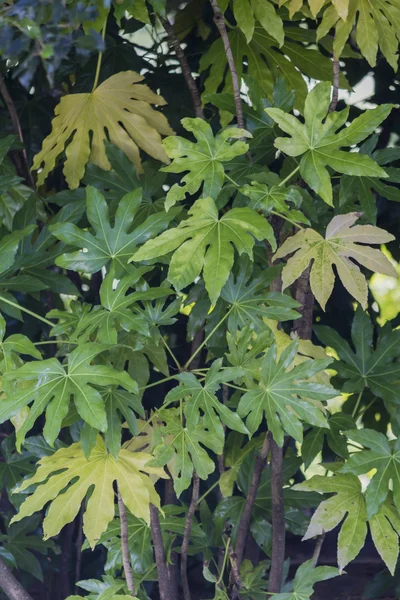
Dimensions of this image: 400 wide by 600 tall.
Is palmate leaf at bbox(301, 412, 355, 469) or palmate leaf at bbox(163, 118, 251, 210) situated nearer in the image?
palmate leaf at bbox(163, 118, 251, 210)

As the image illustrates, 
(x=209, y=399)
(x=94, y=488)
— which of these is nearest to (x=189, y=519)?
(x=94, y=488)

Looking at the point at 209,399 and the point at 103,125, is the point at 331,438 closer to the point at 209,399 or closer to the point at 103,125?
the point at 209,399

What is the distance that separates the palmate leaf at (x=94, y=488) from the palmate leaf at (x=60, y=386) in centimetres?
15

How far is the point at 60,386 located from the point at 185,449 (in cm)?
22

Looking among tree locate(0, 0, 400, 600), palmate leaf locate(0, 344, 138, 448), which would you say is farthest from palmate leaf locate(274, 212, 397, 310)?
palmate leaf locate(0, 344, 138, 448)

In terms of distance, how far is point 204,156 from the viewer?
3.72ft

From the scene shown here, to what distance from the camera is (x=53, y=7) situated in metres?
1.18

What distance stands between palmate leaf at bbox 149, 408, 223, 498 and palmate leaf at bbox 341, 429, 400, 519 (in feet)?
0.73

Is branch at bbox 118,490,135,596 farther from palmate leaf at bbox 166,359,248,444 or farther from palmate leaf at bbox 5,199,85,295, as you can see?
palmate leaf at bbox 5,199,85,295

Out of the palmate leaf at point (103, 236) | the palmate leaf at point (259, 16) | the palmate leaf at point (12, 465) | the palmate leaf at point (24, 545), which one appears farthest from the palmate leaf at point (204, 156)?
the palmate leaf at point (24, 545)

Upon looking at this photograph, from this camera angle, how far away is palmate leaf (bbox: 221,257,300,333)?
1.25 m

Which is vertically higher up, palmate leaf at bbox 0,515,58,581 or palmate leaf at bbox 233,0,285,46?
palmate leaf at bbox 233,0,285,46

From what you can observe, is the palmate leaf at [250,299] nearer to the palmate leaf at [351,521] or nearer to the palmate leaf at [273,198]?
the palmate leaf at [273,198]

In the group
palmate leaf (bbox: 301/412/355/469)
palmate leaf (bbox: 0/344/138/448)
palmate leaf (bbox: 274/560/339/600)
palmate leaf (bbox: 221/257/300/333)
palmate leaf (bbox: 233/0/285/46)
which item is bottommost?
palmate leaf (bbox: 274/560/339/600)
